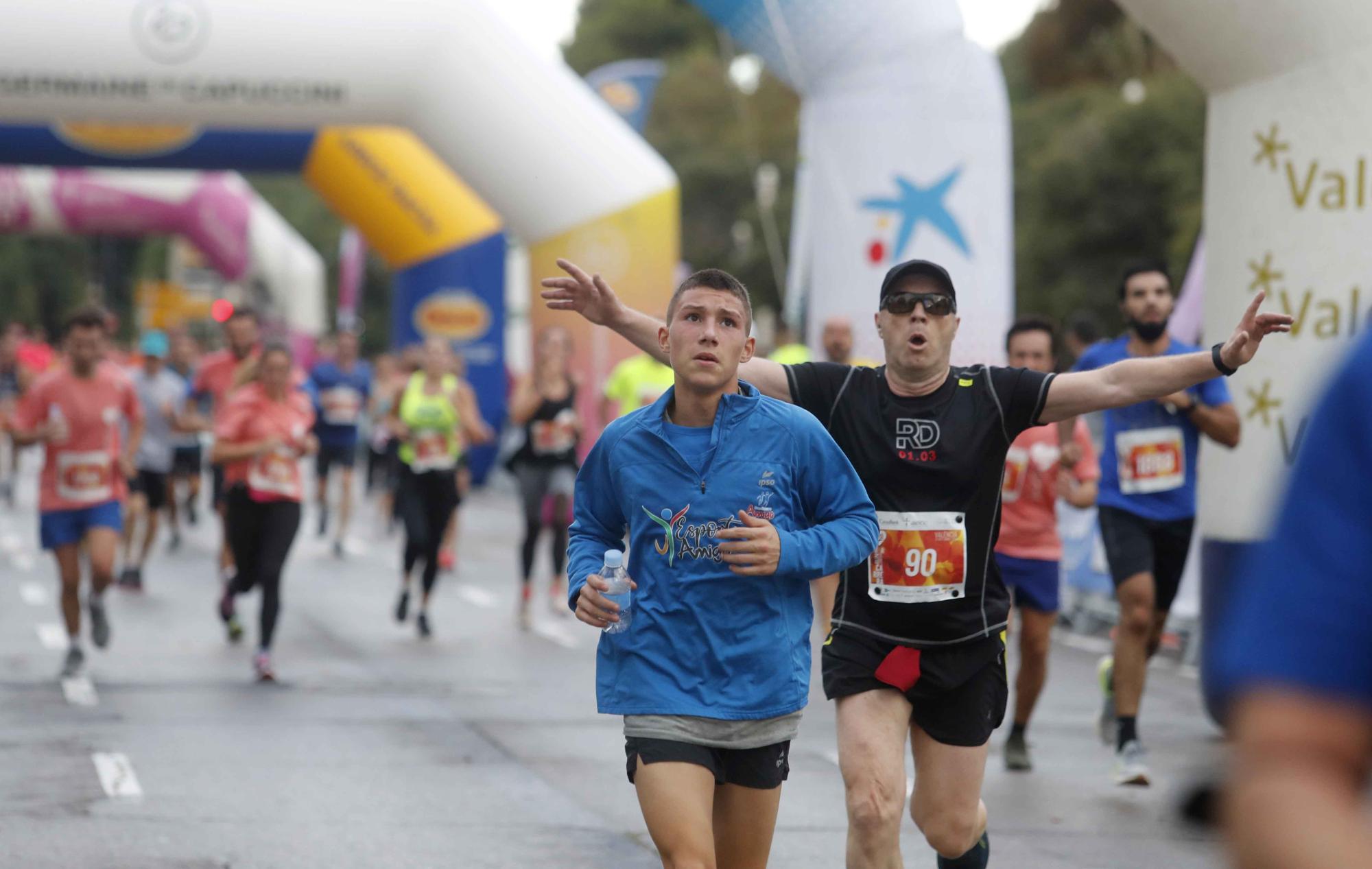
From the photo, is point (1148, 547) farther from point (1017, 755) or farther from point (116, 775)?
point (116, 775)

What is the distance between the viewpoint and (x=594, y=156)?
18.9 meters

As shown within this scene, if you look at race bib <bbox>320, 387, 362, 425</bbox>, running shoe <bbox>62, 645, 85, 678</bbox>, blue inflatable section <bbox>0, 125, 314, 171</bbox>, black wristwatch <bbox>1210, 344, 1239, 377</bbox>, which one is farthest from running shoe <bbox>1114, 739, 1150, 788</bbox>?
blue inflatable section <bbox>0, 125, 314, 171</bbox>

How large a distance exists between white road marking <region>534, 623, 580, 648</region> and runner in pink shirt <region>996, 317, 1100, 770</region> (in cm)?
434

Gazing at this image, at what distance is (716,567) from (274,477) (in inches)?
269

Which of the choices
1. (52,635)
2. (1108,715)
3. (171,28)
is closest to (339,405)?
(171,28)

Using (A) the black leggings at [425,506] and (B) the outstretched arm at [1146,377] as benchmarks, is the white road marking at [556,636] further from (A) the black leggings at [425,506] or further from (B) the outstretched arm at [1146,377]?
(B) the outstretched arm at [1146,377]

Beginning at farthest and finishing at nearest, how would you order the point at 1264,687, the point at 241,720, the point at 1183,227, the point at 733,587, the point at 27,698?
the point at 1183,227, the point at 27,698, the point at 241,720, the point at 733,587, the point at 1264,687

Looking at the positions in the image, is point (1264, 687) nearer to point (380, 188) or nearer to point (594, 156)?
point (594, 156)

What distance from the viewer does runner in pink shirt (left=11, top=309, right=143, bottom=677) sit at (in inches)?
406

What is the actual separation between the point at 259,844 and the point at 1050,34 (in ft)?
141

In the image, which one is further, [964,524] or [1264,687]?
[964,524]

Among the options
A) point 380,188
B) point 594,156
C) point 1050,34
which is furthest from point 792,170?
point 594,156

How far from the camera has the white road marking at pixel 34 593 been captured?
47.4ft

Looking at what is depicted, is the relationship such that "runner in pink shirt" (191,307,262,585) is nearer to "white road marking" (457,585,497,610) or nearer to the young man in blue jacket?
"white road marking" (457,585,497,610)
